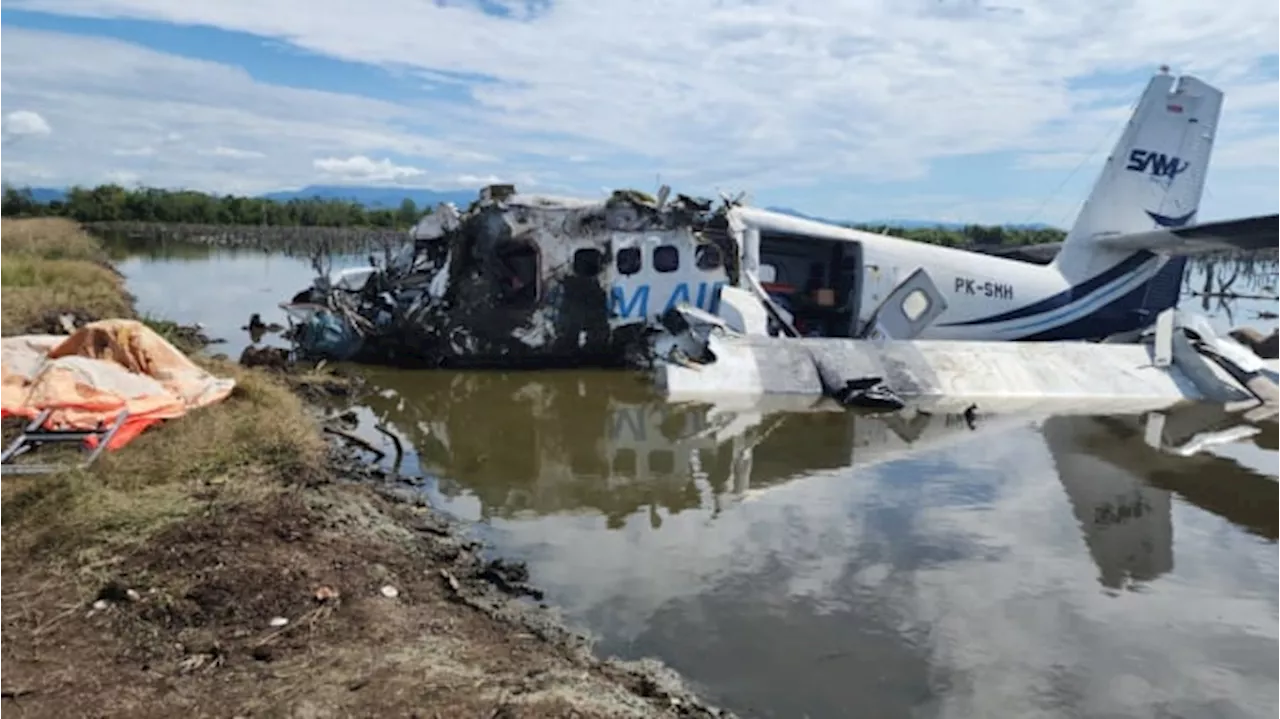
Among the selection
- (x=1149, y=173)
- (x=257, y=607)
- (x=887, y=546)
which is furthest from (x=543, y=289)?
(x=1149, y=173)

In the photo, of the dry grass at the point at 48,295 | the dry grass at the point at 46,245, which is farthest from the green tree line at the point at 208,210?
the dry grass at the point at 48,295

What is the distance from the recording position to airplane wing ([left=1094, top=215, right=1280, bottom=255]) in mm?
14039

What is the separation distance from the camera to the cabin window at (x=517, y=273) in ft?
49.2

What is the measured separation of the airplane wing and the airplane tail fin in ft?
1.06

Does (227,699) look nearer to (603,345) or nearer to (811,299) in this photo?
(603,345)

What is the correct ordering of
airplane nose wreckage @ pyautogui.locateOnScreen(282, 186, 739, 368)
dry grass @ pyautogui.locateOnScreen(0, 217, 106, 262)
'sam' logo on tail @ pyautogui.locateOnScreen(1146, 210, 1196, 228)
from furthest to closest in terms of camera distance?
dry grass @ pyautogui.locateOnScreen(0, 217, 106, 262) < 'sam' logo on tail @ pyautogui.locateOnScreen(1146, 210, 1196, 228) < airplane nose wreckage @ pyautogui.locateOnScreen(282, 186, 739, 368)

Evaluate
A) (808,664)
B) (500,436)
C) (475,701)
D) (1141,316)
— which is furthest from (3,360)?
(1141,316)

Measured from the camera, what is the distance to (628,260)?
49.5 ft

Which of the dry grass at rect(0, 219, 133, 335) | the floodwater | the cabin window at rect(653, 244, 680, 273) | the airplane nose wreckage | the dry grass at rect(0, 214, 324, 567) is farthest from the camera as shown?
the cabin window at rect(653, 244, 680, 273)

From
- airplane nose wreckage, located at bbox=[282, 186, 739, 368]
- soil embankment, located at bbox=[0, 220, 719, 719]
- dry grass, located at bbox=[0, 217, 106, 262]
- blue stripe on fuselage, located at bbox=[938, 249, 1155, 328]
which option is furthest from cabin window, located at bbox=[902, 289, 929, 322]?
dry grass, located at bbox=[0, 217, 106, 262]

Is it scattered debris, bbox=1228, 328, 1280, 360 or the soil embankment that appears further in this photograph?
scattered debris, bbox=1228, 328, 1280, 360

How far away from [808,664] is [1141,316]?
15566mm

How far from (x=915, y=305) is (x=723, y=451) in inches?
279

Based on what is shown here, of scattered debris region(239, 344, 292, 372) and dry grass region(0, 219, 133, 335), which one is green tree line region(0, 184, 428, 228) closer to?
dry grass region(0, 219, 133, 335)
